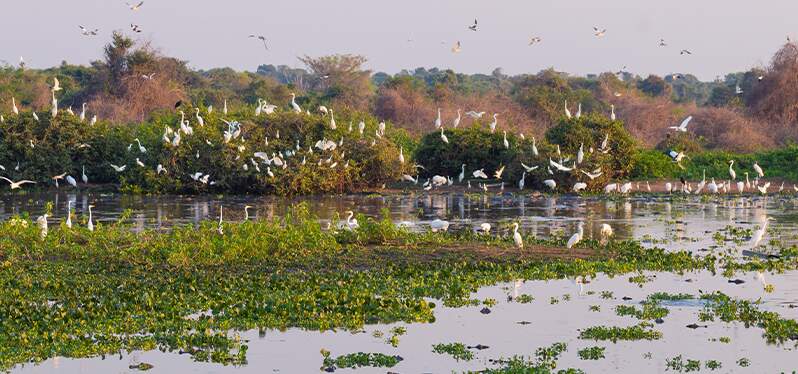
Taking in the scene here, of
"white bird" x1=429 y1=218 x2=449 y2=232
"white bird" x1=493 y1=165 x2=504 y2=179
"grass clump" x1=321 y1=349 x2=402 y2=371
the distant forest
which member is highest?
the distant forest

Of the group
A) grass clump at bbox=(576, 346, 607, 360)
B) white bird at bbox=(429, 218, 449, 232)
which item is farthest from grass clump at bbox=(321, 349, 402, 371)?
white bird at bbox=(429, 218, 449, 232)

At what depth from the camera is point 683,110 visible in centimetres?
4838

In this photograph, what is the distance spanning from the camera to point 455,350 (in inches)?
409

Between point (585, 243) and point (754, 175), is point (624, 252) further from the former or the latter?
point (754, 175)

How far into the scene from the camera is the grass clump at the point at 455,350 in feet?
33.6

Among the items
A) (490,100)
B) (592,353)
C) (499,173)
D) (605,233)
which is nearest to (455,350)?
(592,353)

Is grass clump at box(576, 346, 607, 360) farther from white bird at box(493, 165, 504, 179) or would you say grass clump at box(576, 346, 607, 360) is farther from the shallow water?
white bird at box(493, 165, 504, 179)

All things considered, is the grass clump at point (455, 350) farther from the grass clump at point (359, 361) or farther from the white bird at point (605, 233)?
the white bird at point (605, 233)

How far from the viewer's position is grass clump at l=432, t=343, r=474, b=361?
33.6ft

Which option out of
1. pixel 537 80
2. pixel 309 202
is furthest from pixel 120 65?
pixel 309 202

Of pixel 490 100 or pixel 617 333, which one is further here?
pixel 490 100

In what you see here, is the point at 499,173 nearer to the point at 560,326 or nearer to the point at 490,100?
the point at 560,326

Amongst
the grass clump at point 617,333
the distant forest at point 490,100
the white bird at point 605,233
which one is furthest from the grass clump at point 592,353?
the distant forest at point 490,100

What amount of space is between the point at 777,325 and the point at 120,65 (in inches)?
1743
